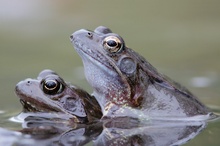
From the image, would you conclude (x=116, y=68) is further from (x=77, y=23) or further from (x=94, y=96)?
(x=77, y=23)

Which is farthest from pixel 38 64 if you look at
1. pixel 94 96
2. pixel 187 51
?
pixel 94 96

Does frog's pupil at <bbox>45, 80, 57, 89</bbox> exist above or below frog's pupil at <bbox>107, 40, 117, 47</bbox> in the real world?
below

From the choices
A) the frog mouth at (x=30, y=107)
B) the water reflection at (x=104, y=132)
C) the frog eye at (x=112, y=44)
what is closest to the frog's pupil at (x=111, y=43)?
the frog eye at (x=112, y=44)

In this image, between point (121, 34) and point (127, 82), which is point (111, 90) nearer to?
point (127, 82)

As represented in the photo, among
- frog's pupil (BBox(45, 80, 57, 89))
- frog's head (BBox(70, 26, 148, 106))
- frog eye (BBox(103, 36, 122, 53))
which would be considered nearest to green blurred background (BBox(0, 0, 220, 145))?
frog's pupil (BBox(45, 80, 57, 89))

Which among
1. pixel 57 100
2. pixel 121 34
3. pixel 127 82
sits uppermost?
pixel 121 34

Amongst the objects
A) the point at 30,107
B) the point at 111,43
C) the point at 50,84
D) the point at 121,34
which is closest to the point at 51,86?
the point at 50,84

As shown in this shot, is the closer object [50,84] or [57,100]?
[50,84]

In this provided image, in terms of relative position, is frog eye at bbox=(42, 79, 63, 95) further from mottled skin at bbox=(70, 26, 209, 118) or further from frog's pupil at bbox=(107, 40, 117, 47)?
frog's pupil at bbox=(107, 40, 117, 47)
